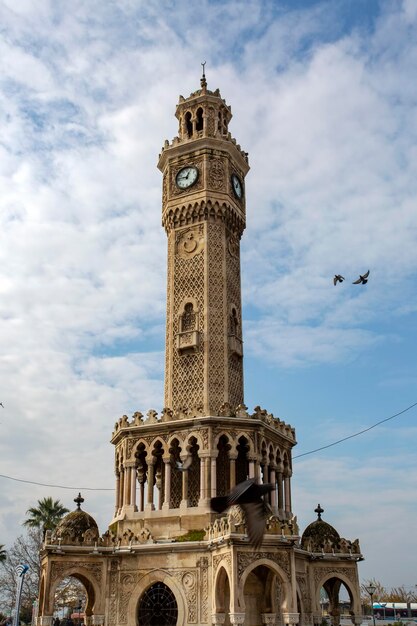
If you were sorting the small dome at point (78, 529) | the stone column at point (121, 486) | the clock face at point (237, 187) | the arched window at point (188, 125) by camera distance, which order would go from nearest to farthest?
the small dome at point (78, 529) < the stone column at point (121, 486) < the clock face at point (237, 187) < the arched window at point (188, 125)

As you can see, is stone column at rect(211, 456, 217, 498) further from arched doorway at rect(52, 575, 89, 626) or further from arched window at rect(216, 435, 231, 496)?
arched doorway at rect(52, 575, 89, 626)

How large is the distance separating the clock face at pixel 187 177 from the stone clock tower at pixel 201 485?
0.08 metres

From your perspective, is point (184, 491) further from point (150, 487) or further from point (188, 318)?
point (188, 318)

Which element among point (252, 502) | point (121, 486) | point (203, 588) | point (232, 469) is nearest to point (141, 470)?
point (121, 486)

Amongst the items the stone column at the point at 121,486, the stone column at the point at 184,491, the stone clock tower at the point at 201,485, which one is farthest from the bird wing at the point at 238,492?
the stone column at the point at 121,486

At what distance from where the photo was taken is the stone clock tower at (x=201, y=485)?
2795 cm

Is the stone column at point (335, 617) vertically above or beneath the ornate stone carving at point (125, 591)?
beneath

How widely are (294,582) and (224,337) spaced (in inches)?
529

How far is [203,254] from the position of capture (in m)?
37.8

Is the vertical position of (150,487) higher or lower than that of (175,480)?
lower

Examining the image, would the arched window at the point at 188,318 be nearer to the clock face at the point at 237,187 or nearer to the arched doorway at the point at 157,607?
the clock face at the point at 237,187

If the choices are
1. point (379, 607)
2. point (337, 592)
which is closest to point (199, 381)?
point (337, 592)

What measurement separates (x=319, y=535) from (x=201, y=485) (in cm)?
671

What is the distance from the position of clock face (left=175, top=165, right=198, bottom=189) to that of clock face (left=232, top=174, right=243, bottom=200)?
233cm
